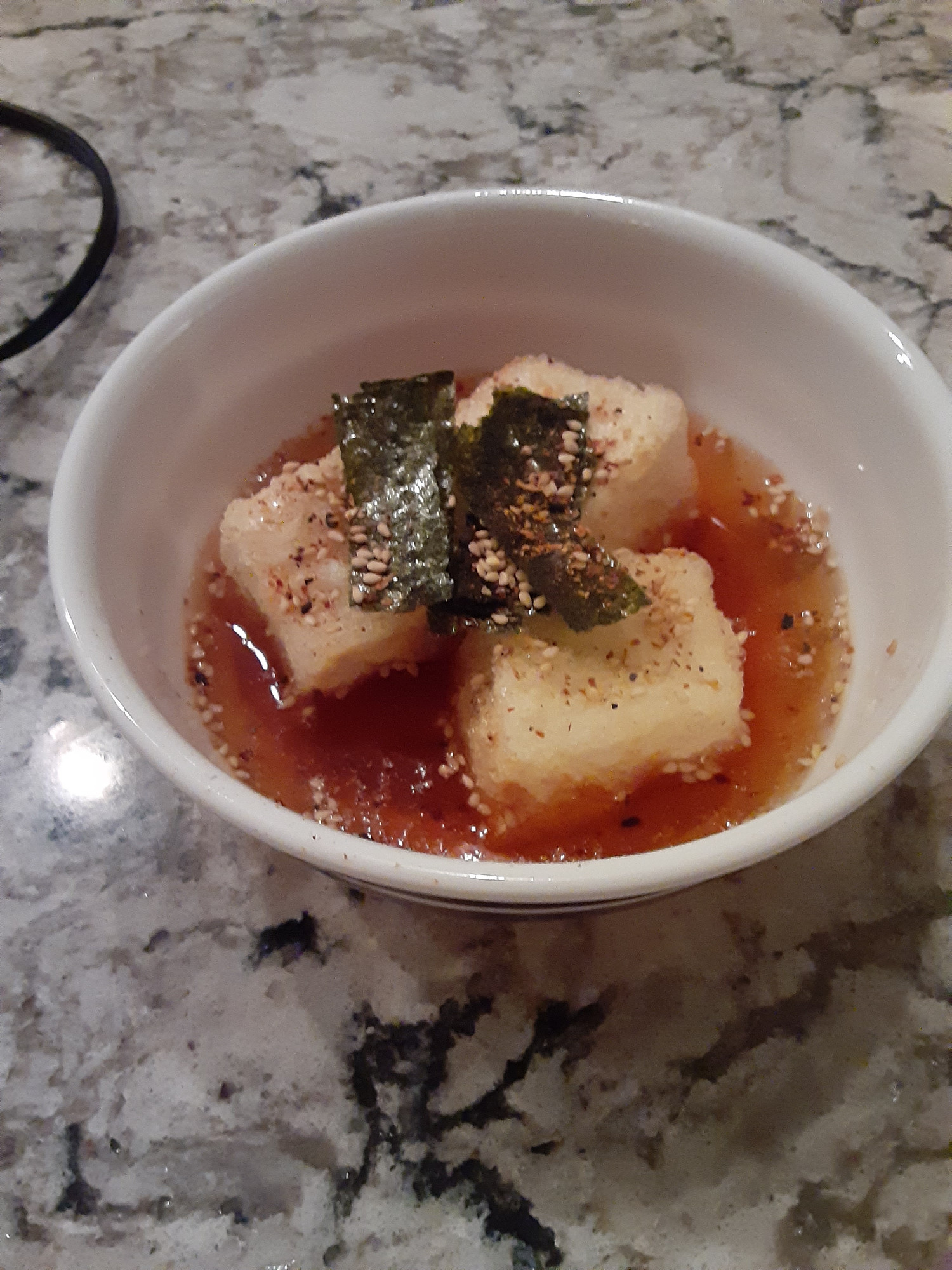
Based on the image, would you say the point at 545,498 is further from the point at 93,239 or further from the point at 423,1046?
the point at 93,239

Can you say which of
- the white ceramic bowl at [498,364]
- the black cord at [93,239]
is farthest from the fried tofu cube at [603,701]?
the black cord at [93,239]

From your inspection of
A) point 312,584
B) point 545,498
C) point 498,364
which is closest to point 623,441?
point 545,498

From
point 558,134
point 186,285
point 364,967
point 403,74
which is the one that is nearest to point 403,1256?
point 364,967

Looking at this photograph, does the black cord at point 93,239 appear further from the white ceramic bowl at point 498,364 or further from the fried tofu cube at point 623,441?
the fried tofu cube at point 623,441

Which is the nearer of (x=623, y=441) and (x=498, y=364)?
(x=623, y=441)

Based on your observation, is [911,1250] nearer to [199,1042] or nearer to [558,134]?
[199,1042]
